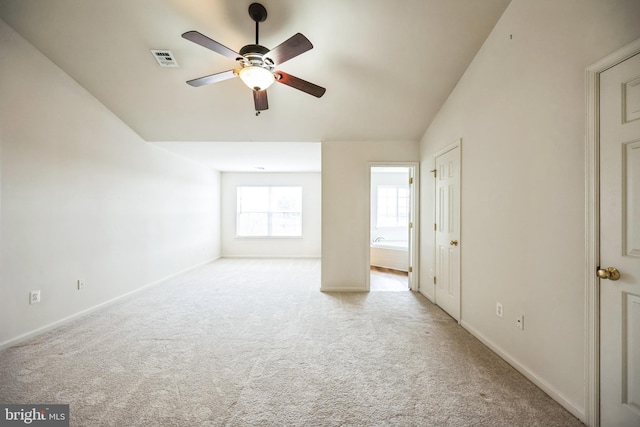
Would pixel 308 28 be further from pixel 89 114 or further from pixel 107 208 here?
pixel 107 208

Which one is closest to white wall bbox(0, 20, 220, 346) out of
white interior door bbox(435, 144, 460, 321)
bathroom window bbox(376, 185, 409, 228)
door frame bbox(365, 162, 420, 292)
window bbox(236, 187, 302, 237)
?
window bbox(236, 187, 302, 237)

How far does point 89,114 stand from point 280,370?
3591 mm

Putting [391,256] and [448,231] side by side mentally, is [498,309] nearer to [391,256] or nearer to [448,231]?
[448,231]

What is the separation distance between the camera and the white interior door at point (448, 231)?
9.58 ft

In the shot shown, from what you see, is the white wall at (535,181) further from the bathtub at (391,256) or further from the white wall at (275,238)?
the white wall at (275,238)

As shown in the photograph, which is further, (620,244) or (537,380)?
(537,380)

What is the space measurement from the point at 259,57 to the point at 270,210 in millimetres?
5540

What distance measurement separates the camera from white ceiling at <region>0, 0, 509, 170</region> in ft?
7.55

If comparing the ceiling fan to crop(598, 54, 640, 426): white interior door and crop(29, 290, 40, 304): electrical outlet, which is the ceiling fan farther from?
crop(29, 290, 40, 304): electrical outlet

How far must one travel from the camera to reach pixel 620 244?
4.52 ft

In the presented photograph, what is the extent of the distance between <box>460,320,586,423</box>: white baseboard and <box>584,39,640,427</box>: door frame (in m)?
0.07

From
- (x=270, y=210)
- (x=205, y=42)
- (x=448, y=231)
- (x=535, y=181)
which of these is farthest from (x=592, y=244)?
(x=270, y=210)

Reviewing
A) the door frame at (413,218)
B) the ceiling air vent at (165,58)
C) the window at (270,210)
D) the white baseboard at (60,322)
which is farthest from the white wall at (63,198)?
the door frame at (413,218)

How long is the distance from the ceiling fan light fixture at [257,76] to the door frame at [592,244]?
209 cm
